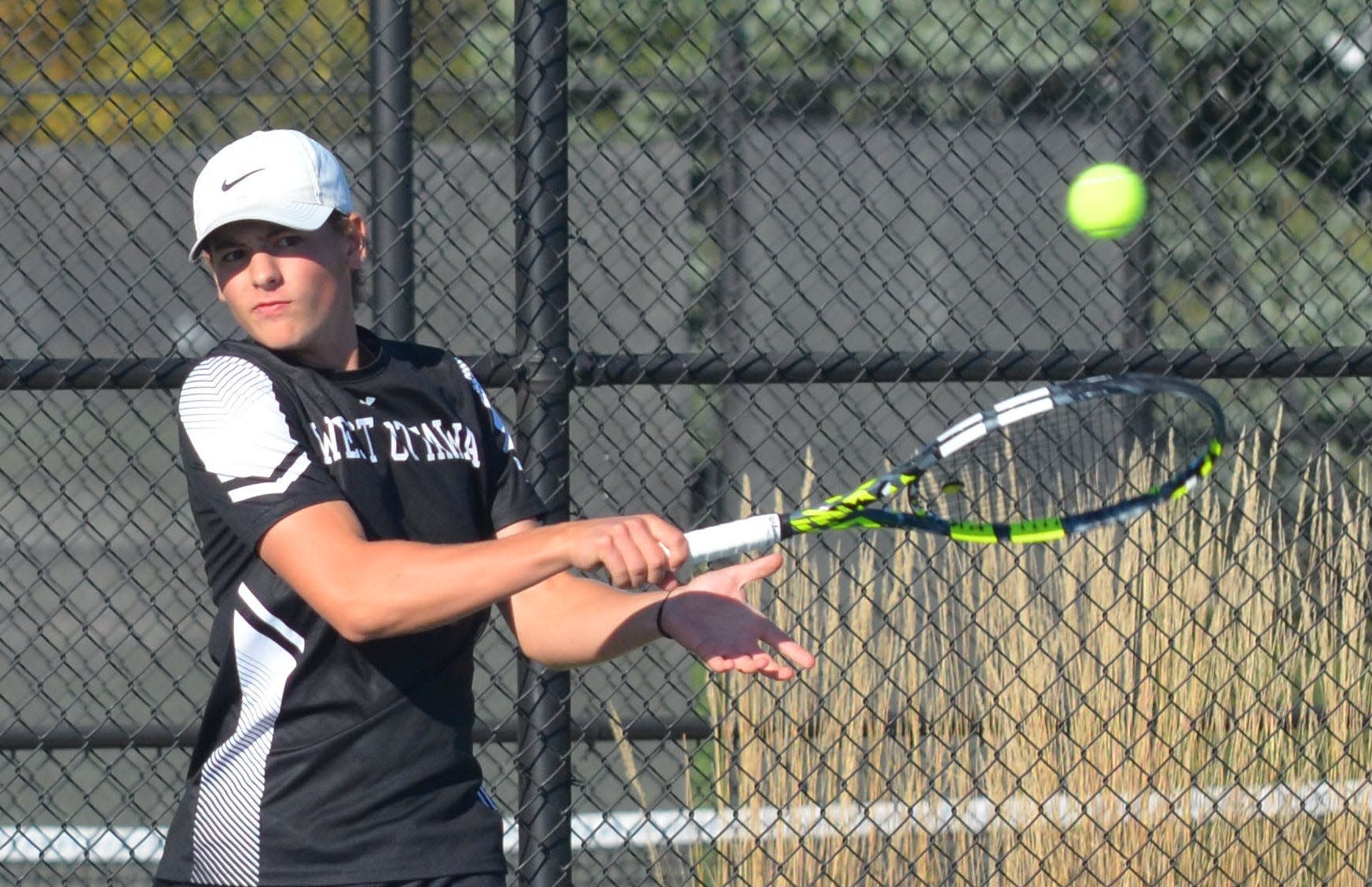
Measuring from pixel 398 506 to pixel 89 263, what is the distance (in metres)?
3.53

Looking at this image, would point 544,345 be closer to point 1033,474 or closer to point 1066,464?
point 1033,474

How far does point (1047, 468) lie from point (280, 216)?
2365mm

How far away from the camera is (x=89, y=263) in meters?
5.14

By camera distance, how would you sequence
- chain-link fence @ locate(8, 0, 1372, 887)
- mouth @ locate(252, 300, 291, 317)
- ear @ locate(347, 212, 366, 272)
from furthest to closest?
chain-link fence @ locate(8, 0, 1372, 887) → ear @ locate(347, 212, 366, 272) → mouth @ locate(252, 300, 291, 317)

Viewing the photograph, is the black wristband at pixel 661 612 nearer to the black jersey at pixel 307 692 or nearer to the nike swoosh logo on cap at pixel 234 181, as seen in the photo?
the black jersey at pixel 307 692

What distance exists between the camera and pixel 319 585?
1.81 meters

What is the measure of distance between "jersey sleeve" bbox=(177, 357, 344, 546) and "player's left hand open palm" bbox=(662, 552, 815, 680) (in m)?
0.47

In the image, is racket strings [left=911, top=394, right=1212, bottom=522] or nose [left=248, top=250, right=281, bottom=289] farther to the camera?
racket strings [left=911, top=394, right=1212, bottom=522]

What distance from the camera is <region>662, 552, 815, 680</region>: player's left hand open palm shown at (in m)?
2.05

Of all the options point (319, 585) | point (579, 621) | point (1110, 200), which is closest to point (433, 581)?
point (319, 585)

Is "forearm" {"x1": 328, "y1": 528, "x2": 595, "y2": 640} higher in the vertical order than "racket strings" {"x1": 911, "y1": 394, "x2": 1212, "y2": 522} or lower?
lower

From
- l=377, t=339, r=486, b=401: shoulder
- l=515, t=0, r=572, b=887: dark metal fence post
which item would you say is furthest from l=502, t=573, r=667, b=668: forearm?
l=515, t=0, r=572, b=887: dark metal fence post

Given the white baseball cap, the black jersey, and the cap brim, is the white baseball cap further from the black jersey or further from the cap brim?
the black jersey

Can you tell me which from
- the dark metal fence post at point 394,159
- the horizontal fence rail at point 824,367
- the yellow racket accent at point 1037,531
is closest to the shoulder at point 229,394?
the yellow racket accent at point 1037,531
